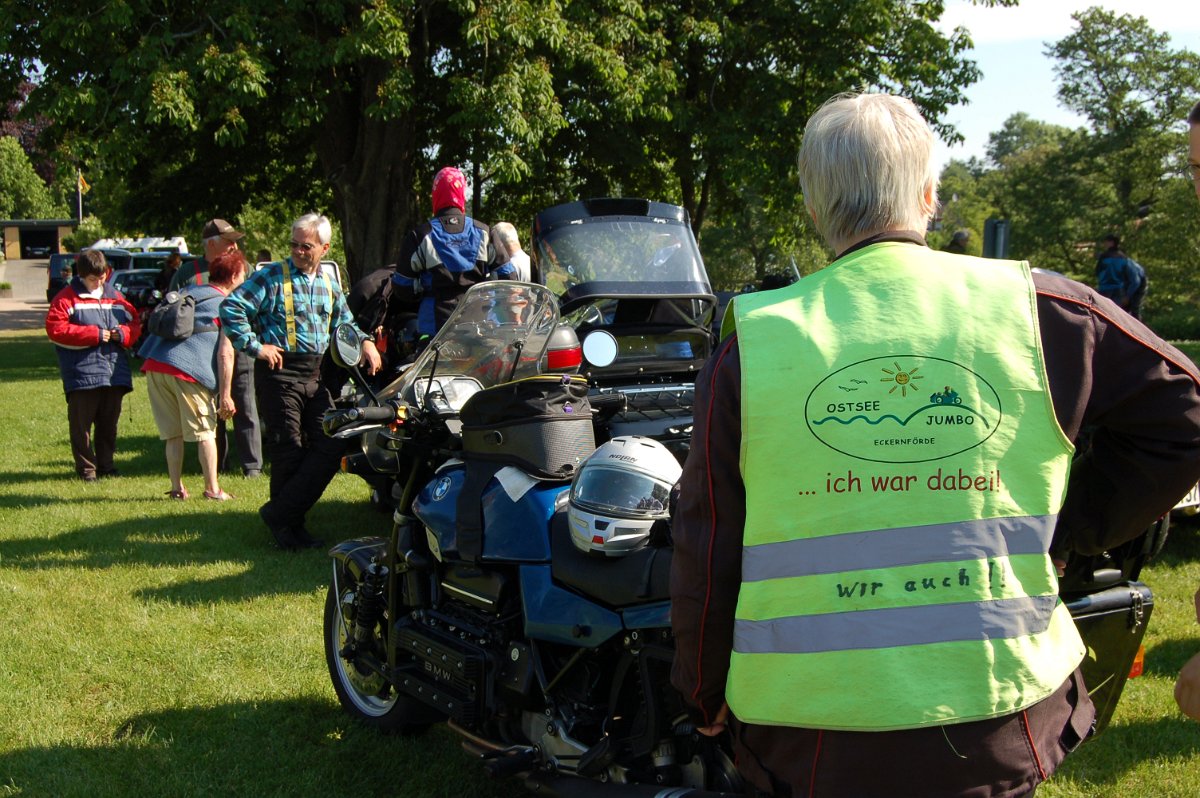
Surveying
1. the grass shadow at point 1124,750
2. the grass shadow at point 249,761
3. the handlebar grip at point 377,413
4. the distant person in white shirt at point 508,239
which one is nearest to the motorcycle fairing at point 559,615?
the handlebar grip at point 377,413

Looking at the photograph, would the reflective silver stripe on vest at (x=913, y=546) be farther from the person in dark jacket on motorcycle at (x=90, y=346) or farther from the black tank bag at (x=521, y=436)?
the person in dark jacket on motorcycle at (x=90, y=346)

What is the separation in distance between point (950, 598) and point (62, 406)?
1601 cm

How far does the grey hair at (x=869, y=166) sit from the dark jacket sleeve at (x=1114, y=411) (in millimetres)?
267

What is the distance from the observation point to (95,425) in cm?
1018

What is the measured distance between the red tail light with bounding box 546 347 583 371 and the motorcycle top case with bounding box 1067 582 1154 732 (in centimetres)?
197

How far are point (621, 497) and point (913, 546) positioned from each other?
1.34m

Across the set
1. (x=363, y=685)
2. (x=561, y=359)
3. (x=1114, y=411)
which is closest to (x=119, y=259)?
(x=363, y=685)

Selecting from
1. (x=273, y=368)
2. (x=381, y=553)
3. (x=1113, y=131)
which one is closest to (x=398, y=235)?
(x=273, y=368)

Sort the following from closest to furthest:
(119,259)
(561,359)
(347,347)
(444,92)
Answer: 1. (347,347)
2. (561,359)
3. (444,92)
4. (119,259)

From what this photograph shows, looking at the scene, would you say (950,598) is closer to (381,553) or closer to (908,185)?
(908,185)

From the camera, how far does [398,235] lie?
18.8m

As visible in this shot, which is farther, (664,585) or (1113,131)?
(1113,131)

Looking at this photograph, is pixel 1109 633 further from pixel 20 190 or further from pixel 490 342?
pixel 20 190

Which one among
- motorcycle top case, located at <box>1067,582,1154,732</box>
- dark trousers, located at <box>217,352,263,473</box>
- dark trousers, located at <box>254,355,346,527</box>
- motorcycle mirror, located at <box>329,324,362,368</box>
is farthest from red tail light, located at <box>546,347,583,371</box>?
dark trousers, located at <box>217,352,263,473</box>
